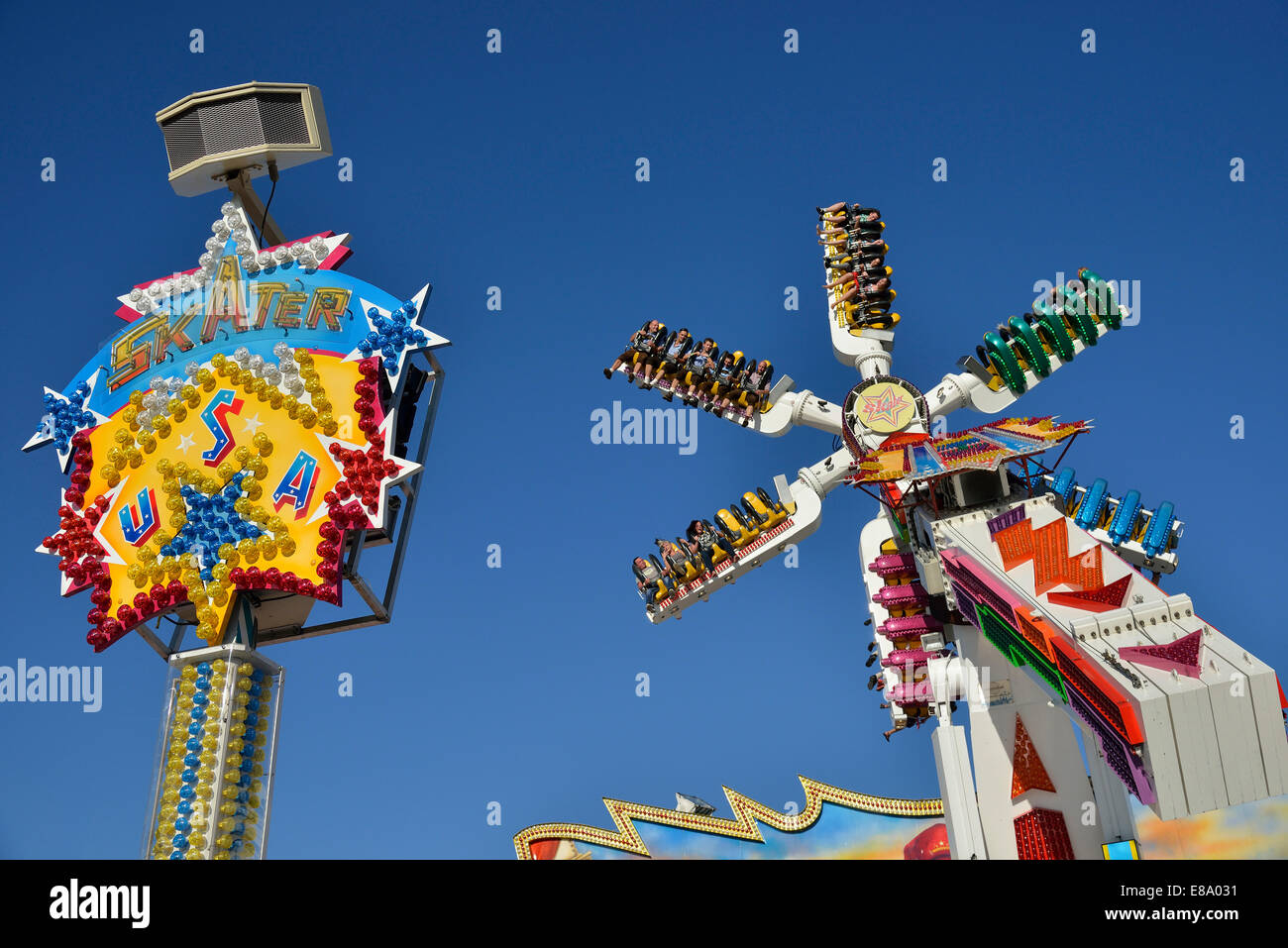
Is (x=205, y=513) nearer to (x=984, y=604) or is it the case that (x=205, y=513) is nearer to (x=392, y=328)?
(x=392, y=328)

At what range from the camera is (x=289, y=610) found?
21469 mm

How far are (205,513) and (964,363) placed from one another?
1309 centimetres

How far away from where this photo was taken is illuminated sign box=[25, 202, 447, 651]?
20.5 m

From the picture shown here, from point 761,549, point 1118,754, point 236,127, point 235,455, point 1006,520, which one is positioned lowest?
point 1118,754

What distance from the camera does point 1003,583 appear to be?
1664 cm

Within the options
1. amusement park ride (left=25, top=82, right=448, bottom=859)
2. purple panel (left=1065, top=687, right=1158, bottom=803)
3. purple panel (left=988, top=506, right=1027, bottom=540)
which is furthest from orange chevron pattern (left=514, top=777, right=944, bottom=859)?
purple panel (left=1065, top=687, right=1158, bottom=803)

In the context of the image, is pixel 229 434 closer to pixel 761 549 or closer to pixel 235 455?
pixel 235 455

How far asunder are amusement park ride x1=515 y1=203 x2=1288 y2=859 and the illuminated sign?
4850 millimetres

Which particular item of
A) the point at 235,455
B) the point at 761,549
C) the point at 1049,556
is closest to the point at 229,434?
the point at 235,455

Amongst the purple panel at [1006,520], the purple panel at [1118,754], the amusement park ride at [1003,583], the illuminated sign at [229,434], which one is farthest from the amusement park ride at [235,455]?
the purple panel at [1118,754]

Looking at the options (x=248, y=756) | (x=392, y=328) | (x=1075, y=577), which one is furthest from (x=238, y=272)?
(x=1075, y=577)

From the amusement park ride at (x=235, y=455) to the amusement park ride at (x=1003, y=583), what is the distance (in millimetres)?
4732

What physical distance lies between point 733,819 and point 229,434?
14961 mm
